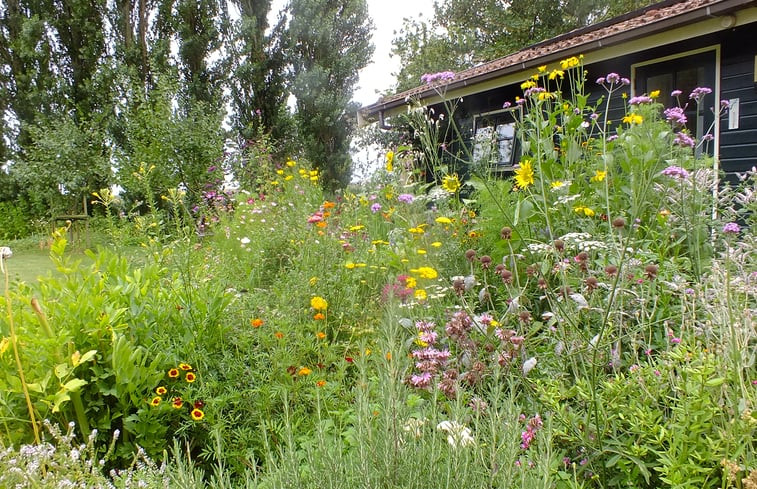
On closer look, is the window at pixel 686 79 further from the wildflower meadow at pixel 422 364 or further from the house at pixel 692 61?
the wildflower meadow at pixel 422 364

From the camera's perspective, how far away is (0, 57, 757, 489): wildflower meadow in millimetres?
1119

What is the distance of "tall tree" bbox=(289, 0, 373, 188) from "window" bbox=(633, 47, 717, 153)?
705 centimetres

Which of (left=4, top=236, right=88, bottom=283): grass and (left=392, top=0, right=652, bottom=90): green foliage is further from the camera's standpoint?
(left=392, top=0, right=652, bottom=90): green foliage

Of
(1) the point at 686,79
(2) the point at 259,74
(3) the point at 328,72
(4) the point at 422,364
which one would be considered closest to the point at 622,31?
(1) the point at 686,79

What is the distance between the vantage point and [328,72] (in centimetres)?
1235

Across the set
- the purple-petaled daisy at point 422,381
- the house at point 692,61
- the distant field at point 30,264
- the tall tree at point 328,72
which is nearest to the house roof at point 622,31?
the house at point 692,61

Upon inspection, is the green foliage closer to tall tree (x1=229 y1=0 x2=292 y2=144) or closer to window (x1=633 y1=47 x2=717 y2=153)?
tall tree (x1=229 y1=0 x2=292 y2=144)

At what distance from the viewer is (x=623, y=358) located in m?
1.92

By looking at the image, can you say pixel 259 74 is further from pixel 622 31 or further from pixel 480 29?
pixel 480 29

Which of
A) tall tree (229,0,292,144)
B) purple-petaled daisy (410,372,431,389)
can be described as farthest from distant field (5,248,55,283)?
purple-petaled daisy (410,372,431,389)

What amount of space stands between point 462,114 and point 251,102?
5.53 metres

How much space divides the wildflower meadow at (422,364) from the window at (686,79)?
304cm

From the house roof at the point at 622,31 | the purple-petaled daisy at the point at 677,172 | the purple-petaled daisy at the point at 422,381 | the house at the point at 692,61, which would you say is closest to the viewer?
the purple-petaled daisy at the point at 422,381

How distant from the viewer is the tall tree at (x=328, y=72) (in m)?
12.2
